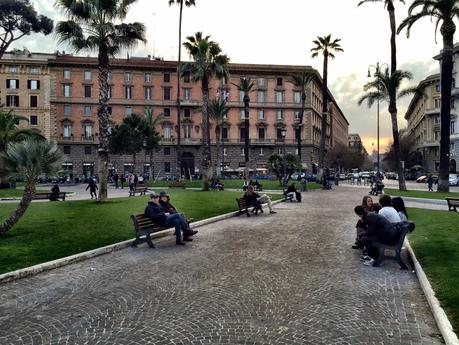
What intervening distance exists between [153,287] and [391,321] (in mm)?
3539

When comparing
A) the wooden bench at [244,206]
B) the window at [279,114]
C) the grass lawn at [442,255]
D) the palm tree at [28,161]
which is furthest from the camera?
the window at [279,114]

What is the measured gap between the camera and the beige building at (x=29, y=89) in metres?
62.7

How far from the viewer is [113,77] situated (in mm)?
64812

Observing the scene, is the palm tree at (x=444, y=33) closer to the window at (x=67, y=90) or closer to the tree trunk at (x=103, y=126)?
the tree trunk at (x=103, y=126)

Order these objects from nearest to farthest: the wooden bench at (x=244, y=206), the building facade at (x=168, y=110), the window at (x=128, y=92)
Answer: the wooden bench at (x=244, y=206) → the building facade at (x=168, y=110) → the window at (x=128, y=92)

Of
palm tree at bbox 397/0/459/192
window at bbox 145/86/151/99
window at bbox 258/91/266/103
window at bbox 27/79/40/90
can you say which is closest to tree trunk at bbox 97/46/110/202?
palm tree at bbox 397/0/459/192

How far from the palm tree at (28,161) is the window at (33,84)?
2440 inches

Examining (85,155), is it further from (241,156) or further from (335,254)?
(335,254)

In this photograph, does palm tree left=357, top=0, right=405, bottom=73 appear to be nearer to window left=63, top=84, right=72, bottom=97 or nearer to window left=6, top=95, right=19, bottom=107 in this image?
window left=63, top=84, right=72, bottom=97

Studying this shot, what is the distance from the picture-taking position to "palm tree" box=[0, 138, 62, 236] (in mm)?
8852

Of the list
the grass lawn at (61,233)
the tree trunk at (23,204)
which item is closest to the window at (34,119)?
the grass lawn at (61,233)

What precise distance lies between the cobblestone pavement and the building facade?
5609cm

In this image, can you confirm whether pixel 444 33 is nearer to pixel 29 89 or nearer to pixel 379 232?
pixel 379 232

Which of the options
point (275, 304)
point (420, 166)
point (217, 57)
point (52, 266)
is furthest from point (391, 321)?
point (420, 166)
